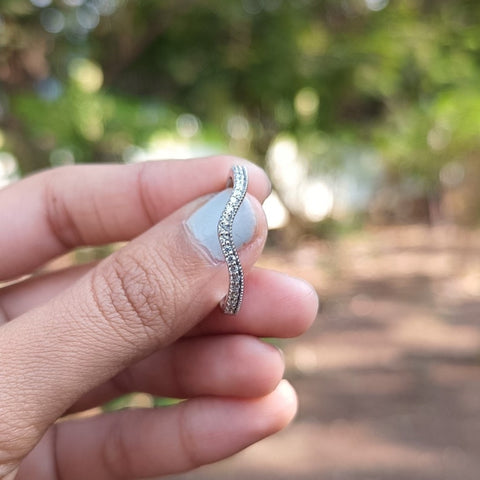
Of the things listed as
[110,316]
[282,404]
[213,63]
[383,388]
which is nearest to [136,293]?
[110,316]

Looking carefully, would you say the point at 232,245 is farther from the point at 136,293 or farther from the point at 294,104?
the point at 294,104

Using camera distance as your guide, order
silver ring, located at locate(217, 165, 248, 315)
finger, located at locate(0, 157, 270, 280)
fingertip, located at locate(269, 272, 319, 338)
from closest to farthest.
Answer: silver ring, located at locate(217, 165, 248, 315)
fingertip, located at locate(269, 272, 319, 338)
finger, located at locate(0, 157, 270, 280)

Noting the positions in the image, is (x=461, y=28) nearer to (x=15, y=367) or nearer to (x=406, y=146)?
(x=406, y=146)

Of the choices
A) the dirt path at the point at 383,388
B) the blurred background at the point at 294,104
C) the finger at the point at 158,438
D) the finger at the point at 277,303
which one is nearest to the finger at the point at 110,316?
the finger at the point at 277,303

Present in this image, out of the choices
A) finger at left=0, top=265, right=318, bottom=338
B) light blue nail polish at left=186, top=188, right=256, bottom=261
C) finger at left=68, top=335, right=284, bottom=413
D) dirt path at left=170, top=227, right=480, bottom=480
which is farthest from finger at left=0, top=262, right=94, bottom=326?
dirt path at left=170, top=227, right=480, bottom=480

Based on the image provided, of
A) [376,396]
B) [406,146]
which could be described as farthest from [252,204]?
[376,396]

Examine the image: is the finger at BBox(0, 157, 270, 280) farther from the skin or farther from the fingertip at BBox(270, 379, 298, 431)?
the fingertip at BBox(270, 379, 298, 431)
